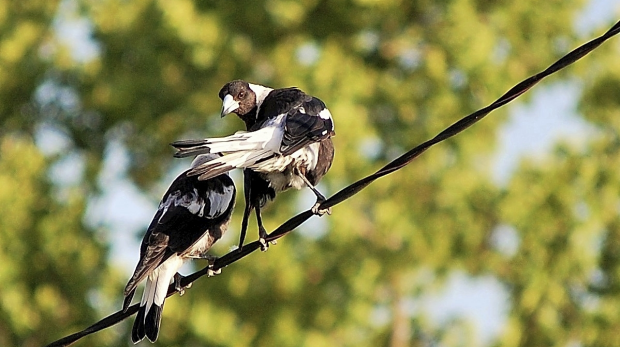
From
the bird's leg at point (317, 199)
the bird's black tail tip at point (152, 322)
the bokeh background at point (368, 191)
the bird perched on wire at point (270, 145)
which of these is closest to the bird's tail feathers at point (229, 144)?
the bird perched on wire at point (270, 145)

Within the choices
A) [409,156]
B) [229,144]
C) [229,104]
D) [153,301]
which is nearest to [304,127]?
[229,144]

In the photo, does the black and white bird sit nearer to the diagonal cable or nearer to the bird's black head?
the diagonal cable

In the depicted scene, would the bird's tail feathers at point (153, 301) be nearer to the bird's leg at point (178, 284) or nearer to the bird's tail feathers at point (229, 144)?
the bird's leg at point (178, 284)

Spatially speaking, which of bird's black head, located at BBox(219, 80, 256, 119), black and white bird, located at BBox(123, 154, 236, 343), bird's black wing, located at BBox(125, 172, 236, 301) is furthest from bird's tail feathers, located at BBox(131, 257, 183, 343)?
bird's black head, located at BBox(219, 80, 256, 119)

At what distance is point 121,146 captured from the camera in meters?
14.5

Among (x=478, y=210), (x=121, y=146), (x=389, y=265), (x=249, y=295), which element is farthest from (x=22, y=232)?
(x=478, y=210)

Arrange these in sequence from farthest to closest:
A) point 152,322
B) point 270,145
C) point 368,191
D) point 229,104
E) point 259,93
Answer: point 368,191, point 259,93, point 229,104, point 152,322, point 270,145

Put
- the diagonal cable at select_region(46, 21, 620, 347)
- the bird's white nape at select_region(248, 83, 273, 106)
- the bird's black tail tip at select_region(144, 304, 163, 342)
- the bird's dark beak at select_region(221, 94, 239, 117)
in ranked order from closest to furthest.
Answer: the diagonal cable at select_region(46, 21, 620, 347) < the bird's black tail tip at select_region(144, 304, 163, 342) < the bird's dark beak at select_region(221, 94, 239, 117) < the bird's white nape at select_region(248, 83, 273, 106)

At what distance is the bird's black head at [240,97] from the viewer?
20.4 ft

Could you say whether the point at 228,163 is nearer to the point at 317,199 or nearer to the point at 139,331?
the point at 317,199

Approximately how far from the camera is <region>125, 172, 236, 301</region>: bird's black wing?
5.63m

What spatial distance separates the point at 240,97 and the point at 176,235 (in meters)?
0.93

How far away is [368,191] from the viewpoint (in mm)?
12508

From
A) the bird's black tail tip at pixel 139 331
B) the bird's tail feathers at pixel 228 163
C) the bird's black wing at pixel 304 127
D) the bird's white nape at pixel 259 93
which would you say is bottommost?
the bird's black tail tip at pixel 139 331
